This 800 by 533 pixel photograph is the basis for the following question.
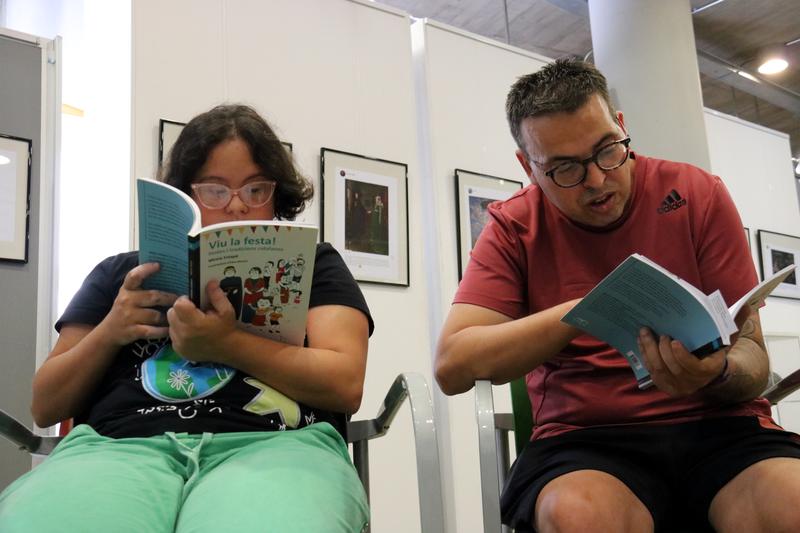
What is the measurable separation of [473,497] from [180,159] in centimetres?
231

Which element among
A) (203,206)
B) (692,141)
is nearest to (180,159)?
(203,206)

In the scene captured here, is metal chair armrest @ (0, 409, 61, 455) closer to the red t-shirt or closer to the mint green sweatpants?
the mint green sweatpants

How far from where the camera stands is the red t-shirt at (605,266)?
4.67ft

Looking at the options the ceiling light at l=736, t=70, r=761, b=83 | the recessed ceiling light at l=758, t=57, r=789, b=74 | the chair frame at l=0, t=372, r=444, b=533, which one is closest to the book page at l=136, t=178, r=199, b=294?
the chair frame at l=0, t=372, r=444, b=533

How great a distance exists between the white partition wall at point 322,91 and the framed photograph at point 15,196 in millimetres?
417

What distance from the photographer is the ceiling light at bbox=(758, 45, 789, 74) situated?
6301mm

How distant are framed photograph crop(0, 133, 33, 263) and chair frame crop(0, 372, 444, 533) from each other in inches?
58.4

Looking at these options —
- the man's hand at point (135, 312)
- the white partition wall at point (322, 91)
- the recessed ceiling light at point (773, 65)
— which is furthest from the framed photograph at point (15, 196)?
the recessed ceiling light at point (773, 65)

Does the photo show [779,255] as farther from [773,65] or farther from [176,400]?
[176,400]

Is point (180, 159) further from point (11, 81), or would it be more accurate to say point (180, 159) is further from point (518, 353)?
point (11, 81)

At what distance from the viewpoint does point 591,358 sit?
1.46 metres

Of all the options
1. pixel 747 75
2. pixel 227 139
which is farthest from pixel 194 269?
pixel 747 75

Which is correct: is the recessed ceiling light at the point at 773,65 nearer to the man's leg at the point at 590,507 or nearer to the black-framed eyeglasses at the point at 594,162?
the black-framed eyeglasses at the point at 594,162

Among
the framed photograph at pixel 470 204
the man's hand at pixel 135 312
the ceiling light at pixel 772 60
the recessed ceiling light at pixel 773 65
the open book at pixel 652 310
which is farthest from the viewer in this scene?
the recessed ceiling light at pixel 773 65
